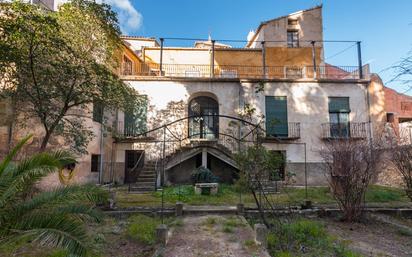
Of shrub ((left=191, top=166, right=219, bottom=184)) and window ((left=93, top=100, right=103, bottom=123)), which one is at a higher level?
window ((left=93, top=100, right=103, bottom=123))

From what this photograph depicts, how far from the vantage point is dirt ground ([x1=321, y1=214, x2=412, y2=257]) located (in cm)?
576

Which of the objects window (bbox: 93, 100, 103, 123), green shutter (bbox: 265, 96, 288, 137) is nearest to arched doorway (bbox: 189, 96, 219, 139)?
green shutter (bbox: 265, 96, 288, 137)

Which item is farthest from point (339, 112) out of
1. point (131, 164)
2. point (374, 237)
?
point (131, 164)

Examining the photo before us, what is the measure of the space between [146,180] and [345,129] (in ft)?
40.7

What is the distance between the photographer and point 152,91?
1680 centimetres

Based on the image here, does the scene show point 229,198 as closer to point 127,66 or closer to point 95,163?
point 95,163

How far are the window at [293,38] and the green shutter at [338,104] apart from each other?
620 cm

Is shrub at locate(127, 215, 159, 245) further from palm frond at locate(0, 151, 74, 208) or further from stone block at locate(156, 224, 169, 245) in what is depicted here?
palm frond at locate(0, 151, 74, 208)

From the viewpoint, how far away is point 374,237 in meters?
6.78

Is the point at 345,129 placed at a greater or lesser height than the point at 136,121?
lesser

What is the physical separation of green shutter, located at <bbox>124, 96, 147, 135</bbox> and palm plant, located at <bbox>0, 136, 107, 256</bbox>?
1142 centimetres

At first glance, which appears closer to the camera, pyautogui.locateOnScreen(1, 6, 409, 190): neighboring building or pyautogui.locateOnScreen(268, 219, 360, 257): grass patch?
pyautogui.locateOnScreen(268, 219, 360, 257): grass patch

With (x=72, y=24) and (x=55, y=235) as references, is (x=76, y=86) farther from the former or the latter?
(x=55, y=235)

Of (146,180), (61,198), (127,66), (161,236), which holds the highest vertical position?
(127,66)
